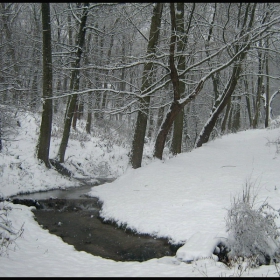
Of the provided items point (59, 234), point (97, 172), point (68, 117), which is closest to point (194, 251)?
point (59, 234)

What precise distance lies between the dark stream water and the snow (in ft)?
0.89

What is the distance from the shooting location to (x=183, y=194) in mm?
8852

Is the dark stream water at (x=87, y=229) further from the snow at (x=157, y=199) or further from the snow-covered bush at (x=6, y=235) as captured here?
the snow-covered bush at (x=6, y=235)

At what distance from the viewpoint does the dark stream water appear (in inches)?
256

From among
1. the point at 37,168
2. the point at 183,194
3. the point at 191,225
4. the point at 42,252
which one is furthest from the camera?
the point at 37,168

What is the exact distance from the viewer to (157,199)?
348 inches

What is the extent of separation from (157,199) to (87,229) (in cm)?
211

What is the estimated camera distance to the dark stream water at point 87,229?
6492mm

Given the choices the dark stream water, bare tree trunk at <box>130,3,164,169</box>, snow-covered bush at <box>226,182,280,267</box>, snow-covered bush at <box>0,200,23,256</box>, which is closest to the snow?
snow-covered bush at <box>0,200,23,256</box>

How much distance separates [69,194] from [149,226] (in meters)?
4.77

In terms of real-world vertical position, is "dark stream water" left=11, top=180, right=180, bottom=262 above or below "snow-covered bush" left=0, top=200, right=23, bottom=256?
below

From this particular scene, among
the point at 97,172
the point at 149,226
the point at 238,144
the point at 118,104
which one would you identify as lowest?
the point at 97,172

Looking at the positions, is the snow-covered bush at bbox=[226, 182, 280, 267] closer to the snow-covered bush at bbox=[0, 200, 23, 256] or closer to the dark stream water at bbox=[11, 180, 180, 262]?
the dark stream water at bbox=[11, 180, 180, 262]

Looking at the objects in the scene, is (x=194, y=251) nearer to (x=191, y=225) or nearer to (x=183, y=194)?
(x=191, y=225)
